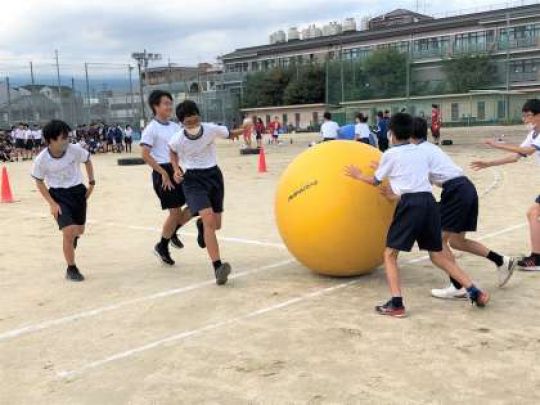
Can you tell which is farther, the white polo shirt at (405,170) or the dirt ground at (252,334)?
the white polo shirt at (405,170)

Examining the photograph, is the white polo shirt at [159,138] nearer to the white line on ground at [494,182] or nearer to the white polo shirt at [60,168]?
the white polo shirt at [60,168]

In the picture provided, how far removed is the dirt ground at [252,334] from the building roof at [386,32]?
6349 cm

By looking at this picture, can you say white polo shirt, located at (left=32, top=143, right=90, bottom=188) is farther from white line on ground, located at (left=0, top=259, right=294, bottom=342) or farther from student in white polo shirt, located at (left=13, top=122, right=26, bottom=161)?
student in white polo shirt, located at (left=13, top=122, right=26, bottom=161)

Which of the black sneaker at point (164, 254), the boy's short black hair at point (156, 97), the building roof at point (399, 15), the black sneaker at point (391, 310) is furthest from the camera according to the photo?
the building roof at point (399, 15)

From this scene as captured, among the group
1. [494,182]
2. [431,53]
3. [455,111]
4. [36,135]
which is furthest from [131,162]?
[431,53]

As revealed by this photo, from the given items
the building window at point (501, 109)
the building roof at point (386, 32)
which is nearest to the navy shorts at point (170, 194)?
the building window at point (501, 109)

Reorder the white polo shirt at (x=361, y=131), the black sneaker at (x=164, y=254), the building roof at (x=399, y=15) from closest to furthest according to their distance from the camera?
the black sneaker at (x=164, y=254)
the white polo shirt at (x=361, y=131)
the building roof at (x=399, y=15)

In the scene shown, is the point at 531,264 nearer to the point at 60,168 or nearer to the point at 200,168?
the point at 200,168

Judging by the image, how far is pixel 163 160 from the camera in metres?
7.14

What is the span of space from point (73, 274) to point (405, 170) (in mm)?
3692

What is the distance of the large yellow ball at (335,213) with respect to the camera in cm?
598

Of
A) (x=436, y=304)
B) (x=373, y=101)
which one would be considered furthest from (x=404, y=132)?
(x=373, y=101)

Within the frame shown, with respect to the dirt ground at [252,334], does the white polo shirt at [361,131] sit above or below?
above

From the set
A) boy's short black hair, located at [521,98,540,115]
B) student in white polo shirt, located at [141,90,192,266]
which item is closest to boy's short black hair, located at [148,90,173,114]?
student in white polo shirt, located at [141,90,192,266]
